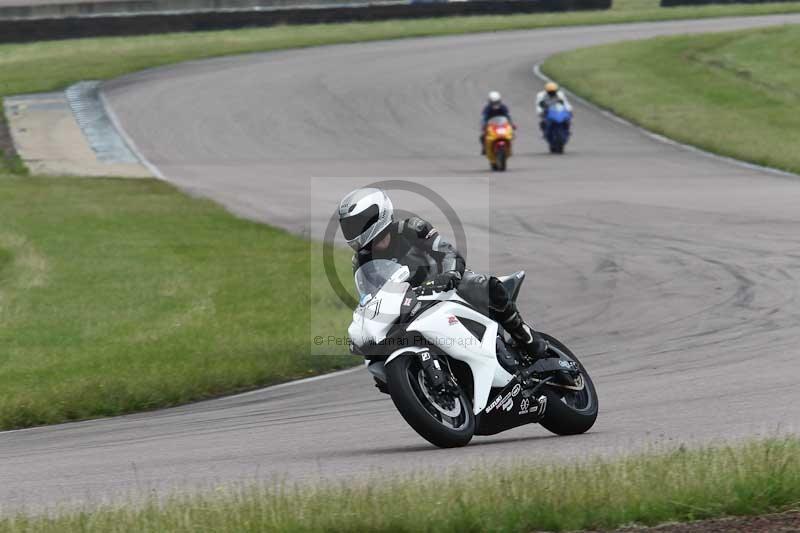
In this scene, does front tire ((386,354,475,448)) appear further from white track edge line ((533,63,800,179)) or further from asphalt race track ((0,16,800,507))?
white track edge line ((533,63,800,179))

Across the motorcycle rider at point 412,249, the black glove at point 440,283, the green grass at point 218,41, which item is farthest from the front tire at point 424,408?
the green grass at point 218,41

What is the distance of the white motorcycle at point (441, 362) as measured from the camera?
24.0 feet

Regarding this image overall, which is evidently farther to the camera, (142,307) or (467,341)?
(142,307)

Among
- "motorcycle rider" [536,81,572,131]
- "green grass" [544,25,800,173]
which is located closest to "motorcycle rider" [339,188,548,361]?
"green grass" [544,25,800,173]

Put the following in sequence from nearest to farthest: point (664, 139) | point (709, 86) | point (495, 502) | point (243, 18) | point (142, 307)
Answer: point (495, 502) → point (142, 307) → point (664, 139) → point (709, 86) → point (243, 18)

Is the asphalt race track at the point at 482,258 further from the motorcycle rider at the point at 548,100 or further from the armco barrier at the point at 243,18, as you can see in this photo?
the armco barrier at the point at 243,18

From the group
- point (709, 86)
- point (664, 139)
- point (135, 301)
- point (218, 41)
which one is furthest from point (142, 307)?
point (218, 41)

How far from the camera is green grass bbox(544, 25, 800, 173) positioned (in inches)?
1129

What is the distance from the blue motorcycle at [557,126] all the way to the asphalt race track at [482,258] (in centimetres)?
75

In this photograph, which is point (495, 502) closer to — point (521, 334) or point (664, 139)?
point (521, 334)

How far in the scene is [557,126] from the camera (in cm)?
2873

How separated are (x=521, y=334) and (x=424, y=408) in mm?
1043

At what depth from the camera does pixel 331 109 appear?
113 feet

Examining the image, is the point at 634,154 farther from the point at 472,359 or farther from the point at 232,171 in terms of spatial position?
the point at 472,359
